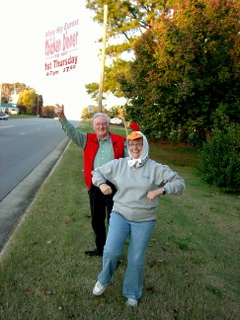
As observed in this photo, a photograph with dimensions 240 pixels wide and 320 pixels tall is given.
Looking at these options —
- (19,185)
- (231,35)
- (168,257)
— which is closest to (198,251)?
(168,257)

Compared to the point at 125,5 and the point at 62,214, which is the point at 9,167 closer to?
the point at 62,214

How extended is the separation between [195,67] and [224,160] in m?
5.87

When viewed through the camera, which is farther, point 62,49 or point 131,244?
point 62,49

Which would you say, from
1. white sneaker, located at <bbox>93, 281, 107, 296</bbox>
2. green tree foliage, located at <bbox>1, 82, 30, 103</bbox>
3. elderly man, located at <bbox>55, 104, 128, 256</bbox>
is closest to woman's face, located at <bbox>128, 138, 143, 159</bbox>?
elderly man, located at <bbox>55, 104, 128, 256</bbox>

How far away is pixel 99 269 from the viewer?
172 inches

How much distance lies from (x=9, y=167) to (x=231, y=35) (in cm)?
1076

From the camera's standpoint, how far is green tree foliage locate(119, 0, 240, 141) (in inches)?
583

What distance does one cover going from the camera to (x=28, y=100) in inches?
5408

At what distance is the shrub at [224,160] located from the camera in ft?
35.4

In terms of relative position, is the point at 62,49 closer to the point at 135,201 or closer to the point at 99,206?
the point at 99,206

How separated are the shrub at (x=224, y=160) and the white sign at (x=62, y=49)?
23.0 feet

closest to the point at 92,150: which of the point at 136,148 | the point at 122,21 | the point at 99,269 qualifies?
the point at 136,148

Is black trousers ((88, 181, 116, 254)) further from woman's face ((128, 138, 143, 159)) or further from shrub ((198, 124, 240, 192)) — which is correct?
shrub ((198, 124, 240, 192))

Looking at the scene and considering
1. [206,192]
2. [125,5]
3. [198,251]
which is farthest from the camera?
[125,5]
